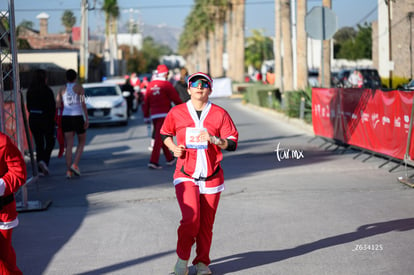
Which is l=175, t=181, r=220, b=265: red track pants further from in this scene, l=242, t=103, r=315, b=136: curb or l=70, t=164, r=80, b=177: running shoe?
l=242, t=103, r=315, b=136: curb

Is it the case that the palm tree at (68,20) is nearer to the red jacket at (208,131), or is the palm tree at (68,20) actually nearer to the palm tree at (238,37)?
the palm tree at (238,37)

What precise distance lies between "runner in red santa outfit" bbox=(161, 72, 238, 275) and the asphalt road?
21.0 inches

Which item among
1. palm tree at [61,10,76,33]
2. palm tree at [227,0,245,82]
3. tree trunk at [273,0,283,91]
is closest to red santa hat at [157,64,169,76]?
tree trunk at [273,0,283,91]

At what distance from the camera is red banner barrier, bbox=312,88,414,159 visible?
41.0 feet

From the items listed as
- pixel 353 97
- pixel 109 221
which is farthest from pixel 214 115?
pixel 353 97

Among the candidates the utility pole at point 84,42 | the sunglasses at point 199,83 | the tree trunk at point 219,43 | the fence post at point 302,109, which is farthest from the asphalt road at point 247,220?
the tree trunk at point 219,43

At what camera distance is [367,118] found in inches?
567

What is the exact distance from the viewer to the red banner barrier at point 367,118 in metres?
12.5

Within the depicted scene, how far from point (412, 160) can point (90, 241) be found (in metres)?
5.94

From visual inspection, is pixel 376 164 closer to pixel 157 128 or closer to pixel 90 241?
pixel 157 128

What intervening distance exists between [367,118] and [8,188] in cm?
1036

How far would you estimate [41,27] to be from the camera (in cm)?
9138

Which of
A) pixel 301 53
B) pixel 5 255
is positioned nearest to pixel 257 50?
pixel 301 53

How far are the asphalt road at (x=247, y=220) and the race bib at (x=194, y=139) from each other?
4.00 ft
